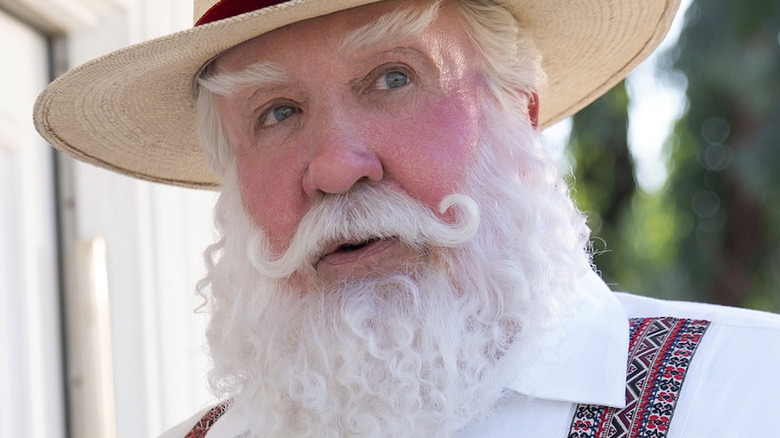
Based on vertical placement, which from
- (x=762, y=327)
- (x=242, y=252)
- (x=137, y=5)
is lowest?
(x=762, y=327)

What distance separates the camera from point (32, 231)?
8.87 ft

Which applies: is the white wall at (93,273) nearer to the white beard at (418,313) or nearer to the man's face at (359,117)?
the white beard at (418,313)

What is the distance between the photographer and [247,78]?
1873mm

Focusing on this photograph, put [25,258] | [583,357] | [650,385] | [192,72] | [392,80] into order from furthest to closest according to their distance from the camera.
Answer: [25,258], [192,72], [392,80], [583,357], [650,385]

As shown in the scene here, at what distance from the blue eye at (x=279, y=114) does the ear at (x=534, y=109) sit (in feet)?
1.76

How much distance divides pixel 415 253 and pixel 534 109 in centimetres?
53

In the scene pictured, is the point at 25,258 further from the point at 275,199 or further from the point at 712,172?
the point at 712,172

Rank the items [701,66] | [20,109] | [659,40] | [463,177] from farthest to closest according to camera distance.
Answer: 1. [701,66]
2. [20,109]
3. [659,40]
4. [463,177]

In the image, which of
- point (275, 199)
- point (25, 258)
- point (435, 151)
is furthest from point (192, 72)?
point (25, 258)

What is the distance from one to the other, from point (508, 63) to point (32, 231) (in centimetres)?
156

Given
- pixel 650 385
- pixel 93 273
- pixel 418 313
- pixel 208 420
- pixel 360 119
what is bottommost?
pixel 208 420

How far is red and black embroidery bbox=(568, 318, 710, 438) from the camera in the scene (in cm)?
149

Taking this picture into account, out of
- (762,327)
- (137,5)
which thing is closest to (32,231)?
(137,5)

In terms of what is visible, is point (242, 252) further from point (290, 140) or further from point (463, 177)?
point (463, 177)
